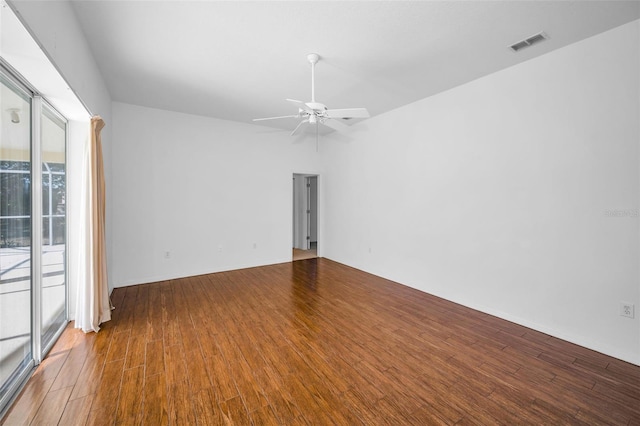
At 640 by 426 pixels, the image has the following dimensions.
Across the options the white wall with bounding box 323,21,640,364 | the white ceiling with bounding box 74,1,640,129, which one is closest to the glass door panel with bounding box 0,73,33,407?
the white ceiling with bounding box 74,1,640,129

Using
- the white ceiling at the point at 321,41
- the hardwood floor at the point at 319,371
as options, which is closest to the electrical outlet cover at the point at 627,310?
the hardwood floor at the point at 319,371

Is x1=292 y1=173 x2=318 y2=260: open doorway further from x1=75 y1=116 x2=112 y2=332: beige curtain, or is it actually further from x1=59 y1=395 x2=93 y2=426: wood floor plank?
x1=59 y1=395 x2=93 y2=426: wood floor plank

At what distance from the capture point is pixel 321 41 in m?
2.62

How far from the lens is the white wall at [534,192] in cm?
246

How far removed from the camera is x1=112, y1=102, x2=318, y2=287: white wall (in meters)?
4.36

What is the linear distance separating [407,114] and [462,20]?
209cm

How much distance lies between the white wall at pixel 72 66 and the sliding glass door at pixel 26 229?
18cm

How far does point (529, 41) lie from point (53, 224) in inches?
203

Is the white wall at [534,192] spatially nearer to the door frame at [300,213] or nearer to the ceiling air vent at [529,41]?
the ceiling air vent at [529,41]

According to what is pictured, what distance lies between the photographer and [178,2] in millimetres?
2119

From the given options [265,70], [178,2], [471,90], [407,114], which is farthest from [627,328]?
[178,2]

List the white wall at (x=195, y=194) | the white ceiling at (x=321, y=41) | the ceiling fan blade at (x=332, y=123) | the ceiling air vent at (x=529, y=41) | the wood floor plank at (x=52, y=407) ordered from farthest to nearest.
→ the white wall at (x=195, y=194) < the ceiling fan blade at (x=332, y=123) < the ceiling air vent at (x=529, y=41) < the white ceiling at (x=321, y=41) < the wood floor plank at (x=52, y=407)

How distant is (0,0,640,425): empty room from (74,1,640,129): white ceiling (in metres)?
0.03

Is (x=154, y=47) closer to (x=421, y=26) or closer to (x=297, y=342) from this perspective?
(x=421, y=26)
